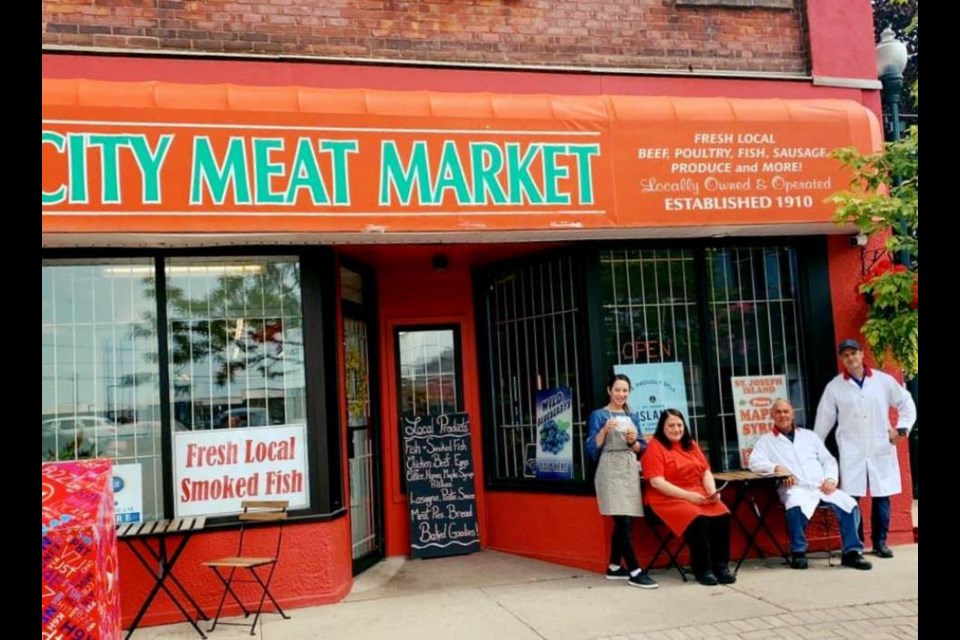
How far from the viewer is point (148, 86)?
255 inches

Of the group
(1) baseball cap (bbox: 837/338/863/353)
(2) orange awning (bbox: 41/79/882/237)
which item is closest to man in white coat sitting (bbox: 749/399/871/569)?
(1) baseball cap (bbox: 837/338/863/353)

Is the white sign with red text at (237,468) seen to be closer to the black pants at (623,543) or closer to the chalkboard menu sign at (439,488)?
the chalkboard menu sign at (439,488)

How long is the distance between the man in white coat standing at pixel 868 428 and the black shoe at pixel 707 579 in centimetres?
157

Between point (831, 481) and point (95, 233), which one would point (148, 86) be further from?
point (831, 481)

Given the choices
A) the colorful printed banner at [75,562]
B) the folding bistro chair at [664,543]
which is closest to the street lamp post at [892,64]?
the folding bistro chair at [664,543]

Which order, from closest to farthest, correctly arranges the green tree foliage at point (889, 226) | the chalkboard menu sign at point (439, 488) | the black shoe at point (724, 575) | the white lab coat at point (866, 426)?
1. the green tree foliage at point (889, 226)
2. the black shoe at point (724, 575)
3. the white lab coat at point (866, 426)
4. the chalkboard menu sign at point (439, 488)

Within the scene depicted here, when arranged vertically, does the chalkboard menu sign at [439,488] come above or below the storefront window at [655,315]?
below

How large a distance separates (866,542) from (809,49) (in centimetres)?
466

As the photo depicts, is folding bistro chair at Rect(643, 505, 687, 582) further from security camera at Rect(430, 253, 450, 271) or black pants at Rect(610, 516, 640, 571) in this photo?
security camera at Rect(430, 253, 450, 271)

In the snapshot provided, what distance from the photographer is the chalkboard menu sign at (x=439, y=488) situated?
8.31 m

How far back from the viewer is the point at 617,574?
7.14 meters

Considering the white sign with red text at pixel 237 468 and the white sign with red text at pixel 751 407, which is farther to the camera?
the white sign with red text at pixel 751 407

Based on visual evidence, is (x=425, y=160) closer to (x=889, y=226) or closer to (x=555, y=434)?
(x=555, y=434)
